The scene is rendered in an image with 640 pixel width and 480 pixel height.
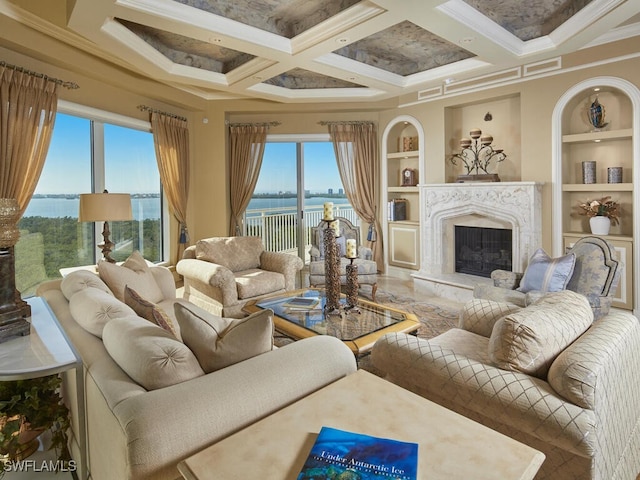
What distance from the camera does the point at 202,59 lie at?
4871 mm

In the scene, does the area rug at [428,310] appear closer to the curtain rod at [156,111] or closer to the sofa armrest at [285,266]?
the sofa armrest at [285,266]

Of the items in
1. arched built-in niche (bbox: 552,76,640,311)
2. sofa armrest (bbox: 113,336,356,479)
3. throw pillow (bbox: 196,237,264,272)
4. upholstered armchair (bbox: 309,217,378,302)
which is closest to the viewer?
sofa armrest (bbox: 113,336,356,479)

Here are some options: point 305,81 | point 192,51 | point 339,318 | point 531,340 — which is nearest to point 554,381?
point 531,340

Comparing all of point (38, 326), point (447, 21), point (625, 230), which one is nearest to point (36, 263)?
point (38, 326)

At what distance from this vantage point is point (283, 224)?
6727mm

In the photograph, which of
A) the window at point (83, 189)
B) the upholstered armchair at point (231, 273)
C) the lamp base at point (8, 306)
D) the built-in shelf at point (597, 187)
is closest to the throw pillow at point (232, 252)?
the upholstered armchair at point (231, 273)

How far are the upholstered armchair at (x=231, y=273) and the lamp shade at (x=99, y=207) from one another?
101cm

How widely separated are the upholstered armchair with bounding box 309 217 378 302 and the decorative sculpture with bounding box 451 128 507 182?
1731mm

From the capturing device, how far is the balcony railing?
6590 mm

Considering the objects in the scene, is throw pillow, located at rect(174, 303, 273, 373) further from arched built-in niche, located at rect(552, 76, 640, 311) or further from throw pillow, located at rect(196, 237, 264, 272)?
arched built-in niche, located at rect(552, 76, 640, 311)

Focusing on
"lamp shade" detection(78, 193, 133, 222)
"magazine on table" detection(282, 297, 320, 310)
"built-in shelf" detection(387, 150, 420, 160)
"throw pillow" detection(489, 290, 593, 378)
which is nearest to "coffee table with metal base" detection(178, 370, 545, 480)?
"throw pillow" detection(489, 290, 593, 378)

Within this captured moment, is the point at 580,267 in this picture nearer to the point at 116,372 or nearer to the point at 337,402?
the point at 337,402

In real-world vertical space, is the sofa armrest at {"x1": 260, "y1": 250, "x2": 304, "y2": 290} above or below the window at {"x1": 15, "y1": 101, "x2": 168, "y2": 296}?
below

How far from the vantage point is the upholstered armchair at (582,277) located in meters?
3.21
